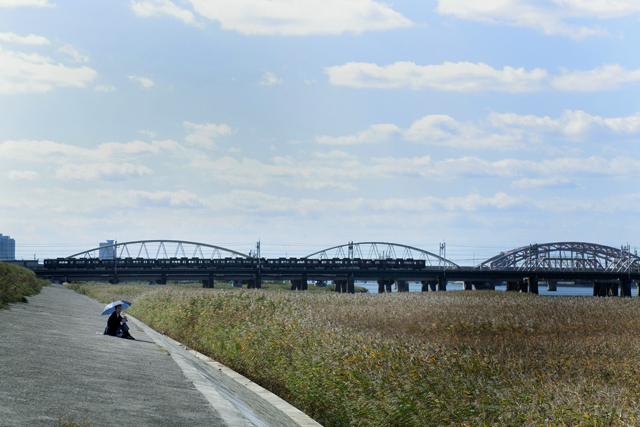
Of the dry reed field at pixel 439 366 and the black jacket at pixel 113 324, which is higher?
the black jacket at pixel 113 324

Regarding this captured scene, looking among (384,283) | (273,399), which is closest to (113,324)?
(273,399)

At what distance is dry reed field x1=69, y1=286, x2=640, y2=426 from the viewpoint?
32.8ft

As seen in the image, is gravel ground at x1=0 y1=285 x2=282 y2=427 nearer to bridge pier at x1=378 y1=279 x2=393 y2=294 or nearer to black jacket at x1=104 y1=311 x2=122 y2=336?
black jacket at x1=104 y1=311 x2=122 y2=336

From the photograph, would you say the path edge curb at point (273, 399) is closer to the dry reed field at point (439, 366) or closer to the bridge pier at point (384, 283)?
the dry reed field at point (439, 366)

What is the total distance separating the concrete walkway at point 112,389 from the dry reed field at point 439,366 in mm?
1313

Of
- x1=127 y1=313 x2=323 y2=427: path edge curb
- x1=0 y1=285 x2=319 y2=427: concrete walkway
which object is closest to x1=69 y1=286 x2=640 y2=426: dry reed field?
x1=127 y1=313 x2=323 y2=427: path edge curb

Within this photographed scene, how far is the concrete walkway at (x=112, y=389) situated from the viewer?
26.3 feet

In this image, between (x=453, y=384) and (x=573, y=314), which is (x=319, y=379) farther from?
(x=573, y=314)

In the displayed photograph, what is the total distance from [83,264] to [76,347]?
111 metres

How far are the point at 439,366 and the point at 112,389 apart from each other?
21.5ft

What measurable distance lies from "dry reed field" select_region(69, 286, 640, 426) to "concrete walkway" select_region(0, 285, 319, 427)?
1313 millimetres

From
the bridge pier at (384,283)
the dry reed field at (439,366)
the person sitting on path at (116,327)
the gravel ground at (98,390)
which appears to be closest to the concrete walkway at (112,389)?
the gravel ground at (98,390)

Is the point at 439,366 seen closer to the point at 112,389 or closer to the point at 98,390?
the point at 112,389

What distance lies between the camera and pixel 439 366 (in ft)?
39.2
